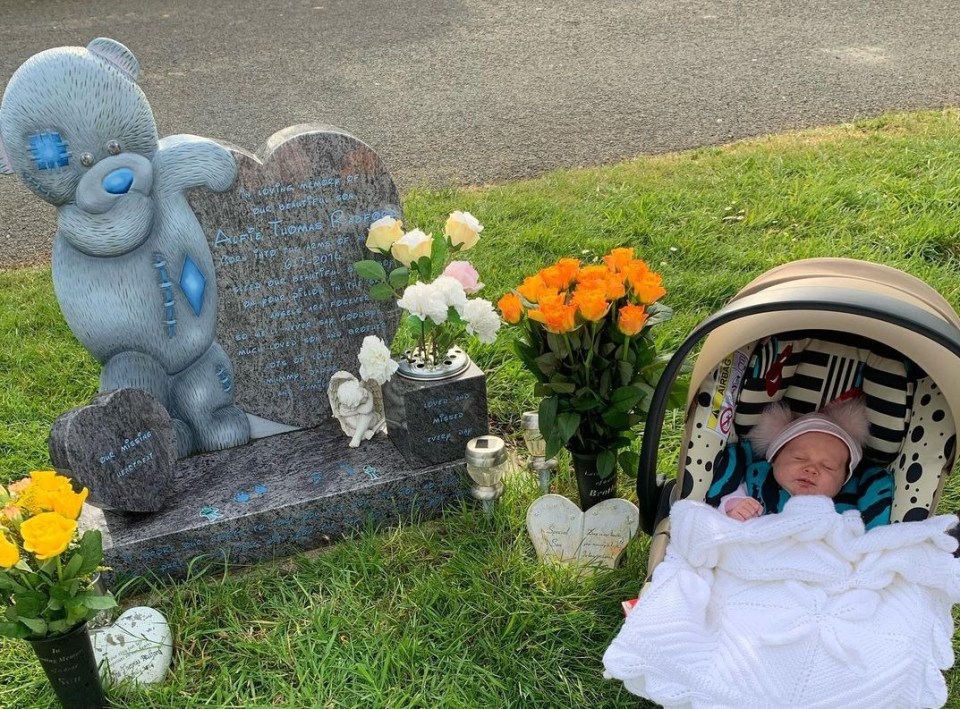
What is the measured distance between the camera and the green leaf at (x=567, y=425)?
8.14ft

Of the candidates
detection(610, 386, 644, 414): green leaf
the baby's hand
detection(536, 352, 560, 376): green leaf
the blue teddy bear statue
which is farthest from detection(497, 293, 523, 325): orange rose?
the blue teddy bear statue

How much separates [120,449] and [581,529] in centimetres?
145

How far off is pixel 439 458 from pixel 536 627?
0.71 meters

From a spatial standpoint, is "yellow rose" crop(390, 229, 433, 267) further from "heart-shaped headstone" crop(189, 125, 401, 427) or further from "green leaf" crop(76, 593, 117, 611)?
"green leaf" crop(76, 593, 117, 611)

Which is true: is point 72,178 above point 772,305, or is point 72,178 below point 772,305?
above

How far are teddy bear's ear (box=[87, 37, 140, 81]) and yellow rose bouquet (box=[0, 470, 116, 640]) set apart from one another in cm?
129

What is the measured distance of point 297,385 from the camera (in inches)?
123

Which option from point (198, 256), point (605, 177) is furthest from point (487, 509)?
point (605, 177)

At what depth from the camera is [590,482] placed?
8.82ft

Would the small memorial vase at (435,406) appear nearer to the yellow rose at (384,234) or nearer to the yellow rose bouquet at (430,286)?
the yellow rose bouquet at (430,286)

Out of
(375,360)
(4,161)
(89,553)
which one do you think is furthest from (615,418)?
(4,161)

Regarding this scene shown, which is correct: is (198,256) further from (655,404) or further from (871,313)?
(871,313)

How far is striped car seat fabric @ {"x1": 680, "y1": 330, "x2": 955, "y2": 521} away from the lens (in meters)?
2.26

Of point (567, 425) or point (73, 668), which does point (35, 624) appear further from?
point (567, 425)
